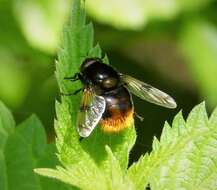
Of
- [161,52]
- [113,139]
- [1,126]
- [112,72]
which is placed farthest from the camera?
[161,52]

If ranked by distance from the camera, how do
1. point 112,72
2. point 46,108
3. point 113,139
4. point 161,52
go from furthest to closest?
point 161,52 < point 46,108 < point 112,72 < point 113,139

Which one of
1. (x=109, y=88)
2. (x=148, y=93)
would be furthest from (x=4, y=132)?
(x=148, y=93)

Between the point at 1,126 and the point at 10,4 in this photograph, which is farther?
the point at 10,4

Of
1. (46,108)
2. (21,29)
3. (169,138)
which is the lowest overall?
(46,108)

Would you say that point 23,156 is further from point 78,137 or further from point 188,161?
point 188,161

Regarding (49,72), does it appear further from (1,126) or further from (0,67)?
(1,126)

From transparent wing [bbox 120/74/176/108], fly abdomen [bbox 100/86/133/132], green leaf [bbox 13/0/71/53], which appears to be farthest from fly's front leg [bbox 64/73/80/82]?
green leaf [bbox 13/0/71/53]

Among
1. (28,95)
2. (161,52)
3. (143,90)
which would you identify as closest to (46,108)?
(28,95)
